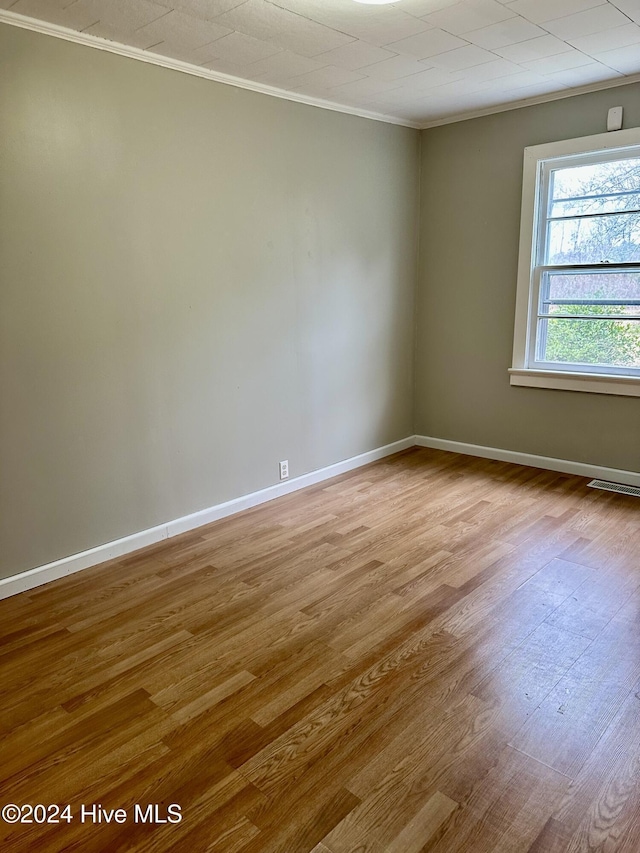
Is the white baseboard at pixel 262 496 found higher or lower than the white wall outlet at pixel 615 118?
lower

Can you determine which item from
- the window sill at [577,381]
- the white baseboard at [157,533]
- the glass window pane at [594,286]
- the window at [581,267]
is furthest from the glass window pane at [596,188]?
the white baseboard at [157,533]

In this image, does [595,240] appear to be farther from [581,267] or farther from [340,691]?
[340,691]

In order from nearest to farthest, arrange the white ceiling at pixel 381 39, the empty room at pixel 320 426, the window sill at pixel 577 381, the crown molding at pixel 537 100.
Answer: the empty room at pixel 320 426 → the white ceiling at pixel 381 39 → the crown molding at pixel 537 100 → the window sill at pixel 577 381

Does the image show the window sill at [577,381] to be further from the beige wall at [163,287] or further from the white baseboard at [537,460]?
the beige wall at [163,287]

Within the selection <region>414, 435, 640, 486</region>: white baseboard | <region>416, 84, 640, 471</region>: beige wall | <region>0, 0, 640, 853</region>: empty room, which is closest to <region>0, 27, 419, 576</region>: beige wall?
<region>0, 0, 640, 853</region>: empty room

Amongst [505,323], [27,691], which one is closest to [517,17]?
[505,323]

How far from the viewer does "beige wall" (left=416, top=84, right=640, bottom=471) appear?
3971 millimetres

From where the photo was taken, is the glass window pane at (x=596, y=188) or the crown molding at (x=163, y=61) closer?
the crown molding at (x=163, y=61)

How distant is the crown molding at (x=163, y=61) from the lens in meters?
2.46

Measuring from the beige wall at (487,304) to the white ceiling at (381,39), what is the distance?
493 mm

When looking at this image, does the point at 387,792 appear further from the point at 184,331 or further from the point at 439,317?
the point at 439,317

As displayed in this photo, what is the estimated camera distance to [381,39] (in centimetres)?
276

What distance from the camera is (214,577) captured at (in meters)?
2.86

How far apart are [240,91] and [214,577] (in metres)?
2.69
